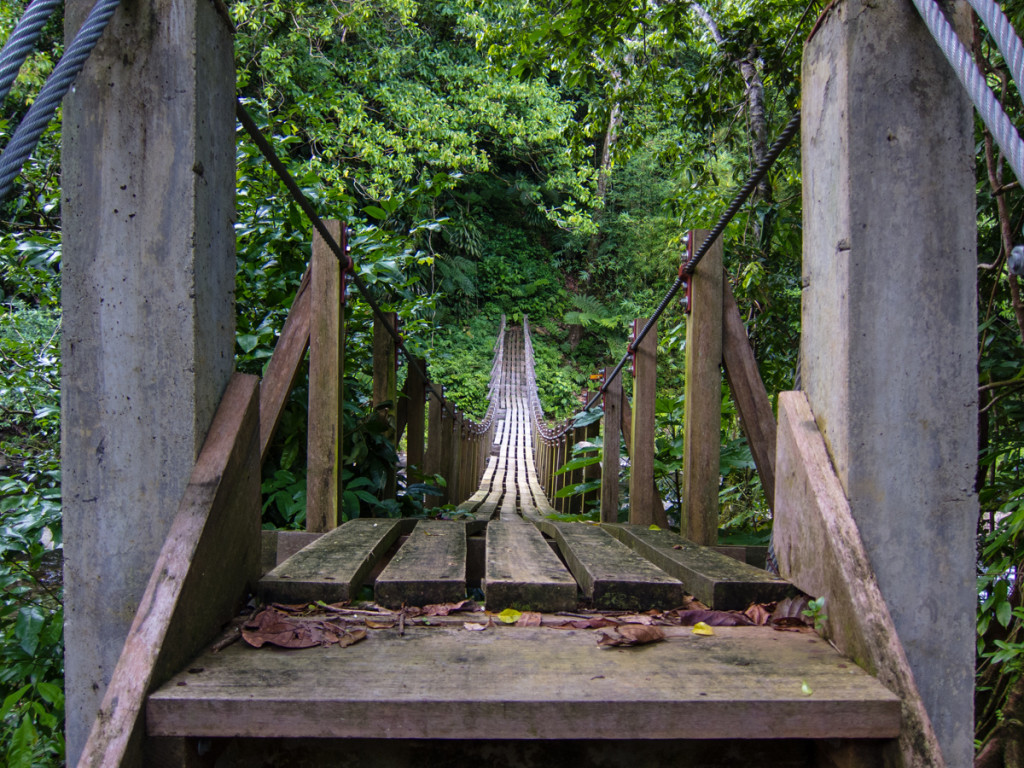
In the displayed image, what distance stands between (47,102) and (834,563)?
1204mm

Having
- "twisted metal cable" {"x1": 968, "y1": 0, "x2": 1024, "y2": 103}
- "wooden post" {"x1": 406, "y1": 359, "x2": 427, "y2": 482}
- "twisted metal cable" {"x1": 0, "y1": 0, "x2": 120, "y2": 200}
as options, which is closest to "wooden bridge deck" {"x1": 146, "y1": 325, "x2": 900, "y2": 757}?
"twisted metal cable" {"x1": 0, "y1": 0, "x2": 120, "y2": 200}

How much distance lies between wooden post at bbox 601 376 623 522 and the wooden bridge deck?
2.18 meters

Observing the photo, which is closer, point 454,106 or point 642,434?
point 642,434

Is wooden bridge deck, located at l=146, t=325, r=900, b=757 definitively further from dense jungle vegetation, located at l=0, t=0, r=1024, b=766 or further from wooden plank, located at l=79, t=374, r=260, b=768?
dense jungle vegetation, located at l=0, t=0, r=1024, b=766

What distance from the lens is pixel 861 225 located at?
1.05m

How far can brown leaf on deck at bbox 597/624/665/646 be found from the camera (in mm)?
1008

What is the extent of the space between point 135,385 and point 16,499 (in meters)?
1.09

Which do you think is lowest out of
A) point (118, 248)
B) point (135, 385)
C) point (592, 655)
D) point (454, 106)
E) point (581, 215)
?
point (592, 655)

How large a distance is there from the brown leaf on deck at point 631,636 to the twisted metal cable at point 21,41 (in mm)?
981

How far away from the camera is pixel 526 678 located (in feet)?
2.87

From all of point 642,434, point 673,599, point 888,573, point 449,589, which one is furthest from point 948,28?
point 642,434

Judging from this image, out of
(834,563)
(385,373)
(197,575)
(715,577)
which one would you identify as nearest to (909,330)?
(834,563)

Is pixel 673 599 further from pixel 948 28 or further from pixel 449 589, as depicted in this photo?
pixel 948 28

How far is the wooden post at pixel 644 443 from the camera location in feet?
9.03
